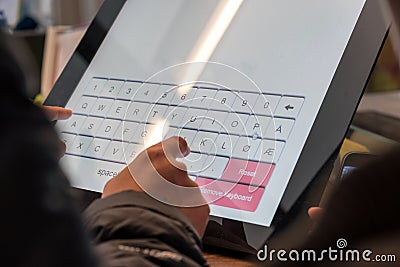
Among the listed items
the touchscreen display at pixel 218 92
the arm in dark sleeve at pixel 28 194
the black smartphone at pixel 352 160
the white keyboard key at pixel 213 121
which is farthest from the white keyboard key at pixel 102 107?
the arm in dark sleeve at pixel 28 194

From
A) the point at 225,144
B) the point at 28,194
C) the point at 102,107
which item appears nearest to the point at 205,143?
the point at 225,144

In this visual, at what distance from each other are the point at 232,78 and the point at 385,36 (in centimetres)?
12

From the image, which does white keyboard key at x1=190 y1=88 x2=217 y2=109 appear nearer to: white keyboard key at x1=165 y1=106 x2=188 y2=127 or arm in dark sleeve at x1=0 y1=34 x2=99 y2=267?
white keyboard key at x1=165 y1=106 x2=188 y2=127

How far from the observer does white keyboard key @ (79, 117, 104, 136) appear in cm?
62

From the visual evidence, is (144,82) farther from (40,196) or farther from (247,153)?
(40,196)

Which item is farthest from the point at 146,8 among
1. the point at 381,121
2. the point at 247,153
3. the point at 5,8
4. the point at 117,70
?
the point at 5,8

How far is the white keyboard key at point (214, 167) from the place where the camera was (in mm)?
545

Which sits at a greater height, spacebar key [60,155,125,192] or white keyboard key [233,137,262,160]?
white keyboard key [233,137,262,160]

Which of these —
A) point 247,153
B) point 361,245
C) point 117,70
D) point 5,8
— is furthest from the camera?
point 5,8

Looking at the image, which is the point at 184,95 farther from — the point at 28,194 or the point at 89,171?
the point at 28,194

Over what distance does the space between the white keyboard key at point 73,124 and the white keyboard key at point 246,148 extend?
0.16 metres

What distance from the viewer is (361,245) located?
41 cm

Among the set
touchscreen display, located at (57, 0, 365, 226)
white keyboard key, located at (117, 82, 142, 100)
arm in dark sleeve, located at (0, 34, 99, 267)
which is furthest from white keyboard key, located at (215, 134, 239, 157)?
arm in dark sleeve, located at (0, 34, 99, 267)

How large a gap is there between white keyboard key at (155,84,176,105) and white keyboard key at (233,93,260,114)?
6cm
